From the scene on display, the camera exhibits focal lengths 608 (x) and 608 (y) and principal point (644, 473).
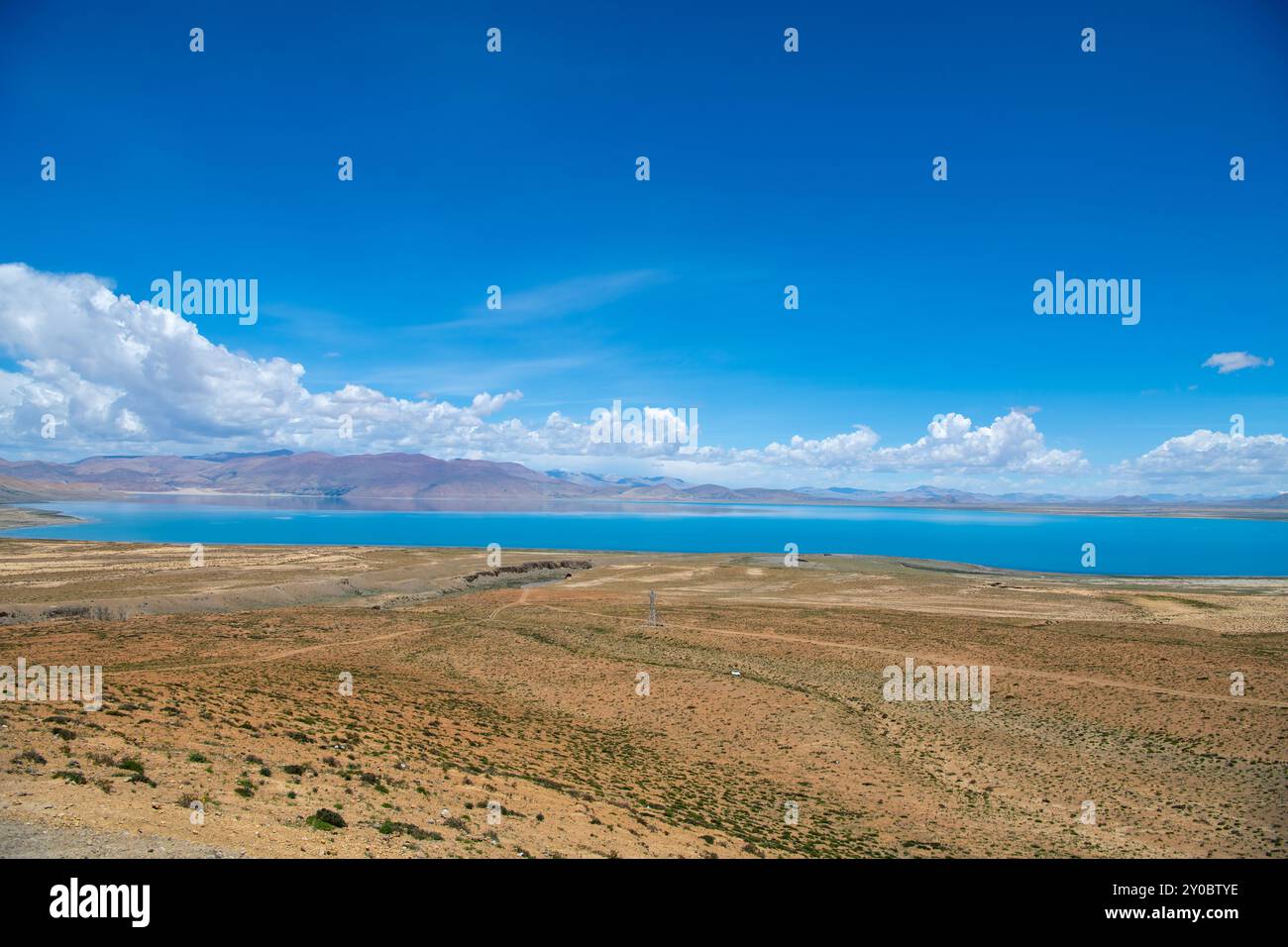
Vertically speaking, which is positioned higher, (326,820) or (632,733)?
(326,820)

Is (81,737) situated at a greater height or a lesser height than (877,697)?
greater

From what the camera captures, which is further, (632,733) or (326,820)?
(632,733)

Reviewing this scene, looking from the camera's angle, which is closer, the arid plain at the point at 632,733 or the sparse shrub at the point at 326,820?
the sparse shrub at the point at 326,820

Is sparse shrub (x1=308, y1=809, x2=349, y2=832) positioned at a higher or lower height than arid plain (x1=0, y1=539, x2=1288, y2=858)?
higher

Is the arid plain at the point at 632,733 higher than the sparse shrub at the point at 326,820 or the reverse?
the reverse

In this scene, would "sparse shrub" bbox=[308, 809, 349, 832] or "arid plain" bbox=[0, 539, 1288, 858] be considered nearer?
"sparse shrub" bbox=[308, 809, 349, 832]
